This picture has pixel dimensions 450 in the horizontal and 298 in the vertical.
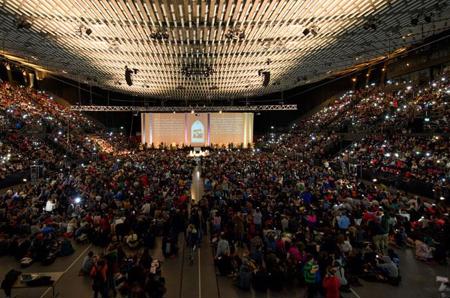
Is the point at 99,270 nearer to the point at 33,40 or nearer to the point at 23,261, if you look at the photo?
the point at 23,261

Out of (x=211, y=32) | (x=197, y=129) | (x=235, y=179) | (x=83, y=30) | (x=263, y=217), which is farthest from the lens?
(x=197, y=129)

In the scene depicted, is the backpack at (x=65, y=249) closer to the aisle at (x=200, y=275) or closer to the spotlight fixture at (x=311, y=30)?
the aisle at (x=200, y=275)

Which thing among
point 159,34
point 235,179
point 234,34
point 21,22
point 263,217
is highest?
point 234,34

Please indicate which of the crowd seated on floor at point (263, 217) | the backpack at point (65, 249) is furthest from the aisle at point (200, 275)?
the backpack at point (65, 249)

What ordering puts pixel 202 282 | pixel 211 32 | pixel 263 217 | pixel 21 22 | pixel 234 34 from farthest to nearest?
pixel 211 32, pixel 234 34, pixel 21 22, pixel 263 217, pixel 202 282

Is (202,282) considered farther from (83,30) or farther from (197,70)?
(197,70)

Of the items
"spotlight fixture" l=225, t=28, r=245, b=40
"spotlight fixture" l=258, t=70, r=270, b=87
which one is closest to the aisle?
"spotlight fixture" l=225, t=28, r=245, b=40

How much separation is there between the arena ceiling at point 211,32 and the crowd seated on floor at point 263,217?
6.00 metres

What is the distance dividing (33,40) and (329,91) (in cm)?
3210

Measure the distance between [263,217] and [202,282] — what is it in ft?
10.3

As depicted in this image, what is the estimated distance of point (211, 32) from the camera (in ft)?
45.9

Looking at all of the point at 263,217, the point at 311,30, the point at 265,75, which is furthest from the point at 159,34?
the point at 265,75

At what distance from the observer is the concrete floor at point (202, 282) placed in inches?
256

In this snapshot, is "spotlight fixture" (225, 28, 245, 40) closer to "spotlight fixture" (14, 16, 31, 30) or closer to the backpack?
"spotlight fixture" (14, 16, 31, 30)
